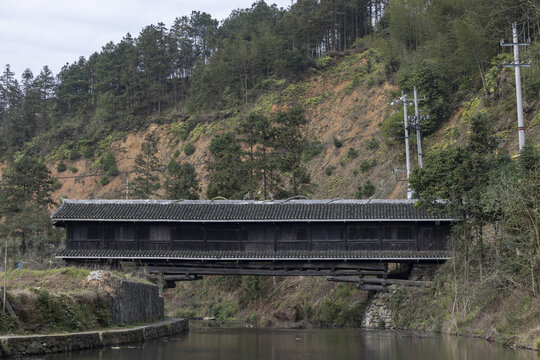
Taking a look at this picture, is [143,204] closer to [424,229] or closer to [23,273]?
[23,273]

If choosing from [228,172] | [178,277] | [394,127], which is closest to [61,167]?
[228,172]

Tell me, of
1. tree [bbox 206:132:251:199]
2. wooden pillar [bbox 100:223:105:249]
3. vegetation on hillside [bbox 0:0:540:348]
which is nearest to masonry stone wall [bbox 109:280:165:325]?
wooden pillar [bbox 100:223:105:249]

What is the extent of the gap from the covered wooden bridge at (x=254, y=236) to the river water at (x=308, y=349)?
240 inches

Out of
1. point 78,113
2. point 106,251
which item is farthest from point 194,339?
point 78,113

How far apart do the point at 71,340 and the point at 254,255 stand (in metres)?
15.6

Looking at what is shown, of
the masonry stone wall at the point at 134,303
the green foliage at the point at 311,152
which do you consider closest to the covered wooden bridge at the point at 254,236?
the masonry stone wall at the point at 134,303

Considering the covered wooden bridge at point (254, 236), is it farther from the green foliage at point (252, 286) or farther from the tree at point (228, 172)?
the tree at point (228, 172)

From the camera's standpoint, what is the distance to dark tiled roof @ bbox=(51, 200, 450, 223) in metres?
32.4

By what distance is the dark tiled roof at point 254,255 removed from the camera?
31859mm

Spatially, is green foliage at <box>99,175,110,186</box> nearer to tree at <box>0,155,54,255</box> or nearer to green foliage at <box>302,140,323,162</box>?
tree at <box>0,155,54,255</box>

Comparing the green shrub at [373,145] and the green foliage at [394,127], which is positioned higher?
the green foliage at [394,127]

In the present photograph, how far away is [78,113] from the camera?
81438 millimetres

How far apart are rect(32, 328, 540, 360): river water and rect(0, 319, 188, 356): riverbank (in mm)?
420

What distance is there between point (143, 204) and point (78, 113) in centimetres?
5052
